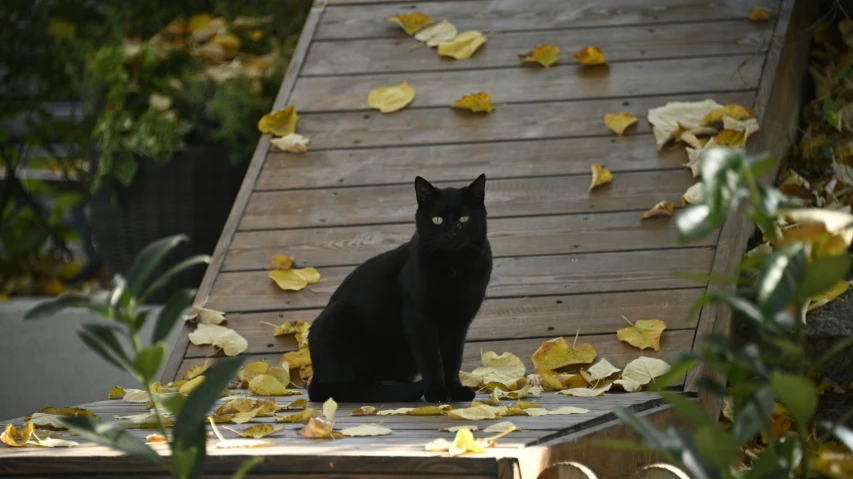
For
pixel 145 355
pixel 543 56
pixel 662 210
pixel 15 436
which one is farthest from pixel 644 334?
pixel 145 355

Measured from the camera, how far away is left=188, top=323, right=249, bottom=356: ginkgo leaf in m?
2.85

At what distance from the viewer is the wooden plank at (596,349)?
8.39 ft

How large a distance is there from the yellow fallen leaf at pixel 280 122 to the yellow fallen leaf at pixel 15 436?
1674 mm

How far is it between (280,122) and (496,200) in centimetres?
84

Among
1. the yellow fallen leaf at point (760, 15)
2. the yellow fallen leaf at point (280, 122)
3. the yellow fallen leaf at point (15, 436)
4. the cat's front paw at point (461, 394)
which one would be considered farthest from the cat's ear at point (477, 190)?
the yellow fallen leaf at point (760, 15)

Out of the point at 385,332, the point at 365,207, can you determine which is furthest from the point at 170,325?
the point at 365,207

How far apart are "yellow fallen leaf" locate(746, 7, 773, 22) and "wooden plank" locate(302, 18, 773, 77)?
0.02 meters

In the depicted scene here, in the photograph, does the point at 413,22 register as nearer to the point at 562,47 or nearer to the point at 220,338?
the point at 562,47

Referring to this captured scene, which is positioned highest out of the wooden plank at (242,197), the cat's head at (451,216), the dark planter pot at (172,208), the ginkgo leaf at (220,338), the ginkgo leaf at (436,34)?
the cat's head at (451,216)

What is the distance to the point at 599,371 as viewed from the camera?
2488mm

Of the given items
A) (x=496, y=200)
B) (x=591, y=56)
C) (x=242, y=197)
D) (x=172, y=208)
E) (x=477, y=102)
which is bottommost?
(x=172, y=208)

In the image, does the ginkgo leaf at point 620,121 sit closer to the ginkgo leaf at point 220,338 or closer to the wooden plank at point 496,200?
the wooden plank at point 496,200

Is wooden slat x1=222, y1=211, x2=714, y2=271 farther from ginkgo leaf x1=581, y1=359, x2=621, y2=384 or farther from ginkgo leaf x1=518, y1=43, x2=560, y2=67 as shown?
ginkgo leaf x1=518, y1=43, x2=560, y2=67

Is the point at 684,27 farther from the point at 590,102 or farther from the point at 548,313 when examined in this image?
the point at 548,313
